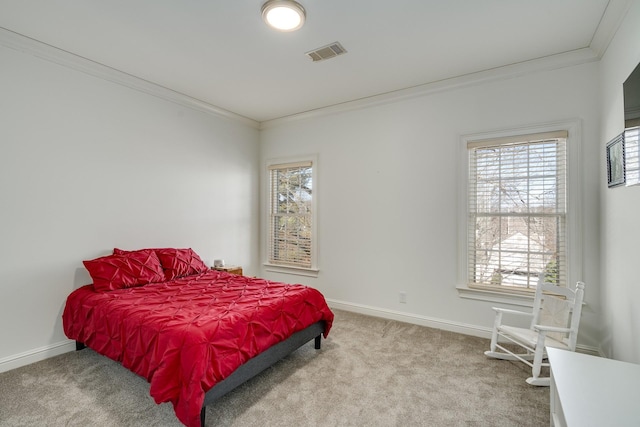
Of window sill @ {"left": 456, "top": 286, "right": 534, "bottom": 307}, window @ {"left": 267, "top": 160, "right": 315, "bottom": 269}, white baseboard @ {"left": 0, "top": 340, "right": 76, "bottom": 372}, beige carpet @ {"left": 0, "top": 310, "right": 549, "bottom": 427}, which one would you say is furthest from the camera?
window @ {"left": 267, "top": 160, "right": 315, "bottom": 269}

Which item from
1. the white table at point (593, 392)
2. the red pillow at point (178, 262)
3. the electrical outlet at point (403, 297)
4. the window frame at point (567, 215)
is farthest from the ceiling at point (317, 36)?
the electrical outlet at point (403, 297)

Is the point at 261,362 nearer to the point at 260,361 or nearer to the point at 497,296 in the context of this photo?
the point at 260,361

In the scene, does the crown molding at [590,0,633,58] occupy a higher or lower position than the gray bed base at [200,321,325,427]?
higher

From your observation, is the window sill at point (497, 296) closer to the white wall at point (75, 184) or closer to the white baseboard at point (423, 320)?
the white baseboard at point (423, 320)

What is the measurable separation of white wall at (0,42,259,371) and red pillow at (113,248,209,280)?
0.26 meters

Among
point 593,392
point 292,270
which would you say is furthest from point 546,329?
point 292,270

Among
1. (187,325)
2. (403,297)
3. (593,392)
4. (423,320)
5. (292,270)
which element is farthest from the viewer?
(292,270)

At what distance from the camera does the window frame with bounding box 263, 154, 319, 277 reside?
4.48 m

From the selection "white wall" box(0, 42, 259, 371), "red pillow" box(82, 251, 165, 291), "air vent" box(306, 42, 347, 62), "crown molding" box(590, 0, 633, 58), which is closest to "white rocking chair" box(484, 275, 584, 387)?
"crown molding" box(590, 0, 633, 58)

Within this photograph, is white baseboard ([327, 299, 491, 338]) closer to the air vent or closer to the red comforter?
the red comforter

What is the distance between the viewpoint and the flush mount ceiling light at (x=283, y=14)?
220cm

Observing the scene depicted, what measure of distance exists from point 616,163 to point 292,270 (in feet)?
12.3

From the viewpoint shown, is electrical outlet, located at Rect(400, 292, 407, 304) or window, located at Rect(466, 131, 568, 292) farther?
electrical outlet, located at Rect(400, 292, 407, 304)

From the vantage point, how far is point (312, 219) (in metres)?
4.50
